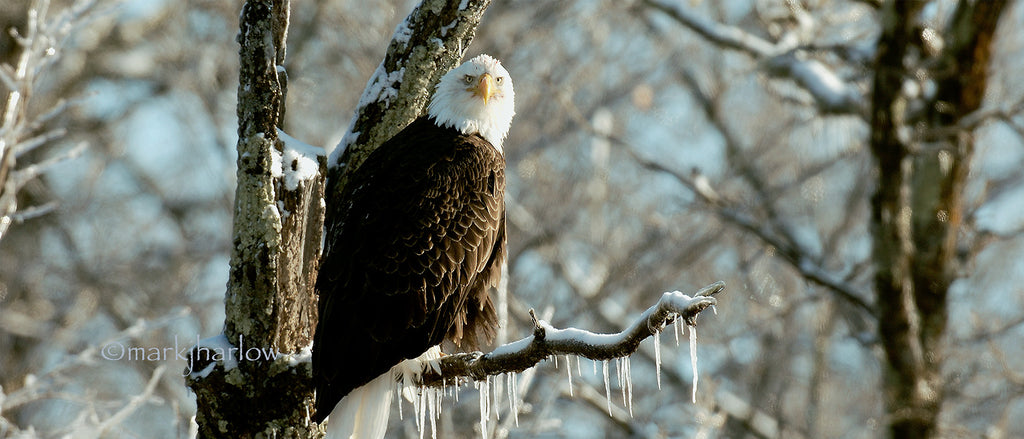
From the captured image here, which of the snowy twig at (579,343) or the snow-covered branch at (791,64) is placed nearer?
the snowy twig at (579,343)

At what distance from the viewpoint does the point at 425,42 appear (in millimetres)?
4367

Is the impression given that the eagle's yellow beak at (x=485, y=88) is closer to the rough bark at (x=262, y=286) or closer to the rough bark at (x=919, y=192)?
the rough bark at (x=262, y=286)

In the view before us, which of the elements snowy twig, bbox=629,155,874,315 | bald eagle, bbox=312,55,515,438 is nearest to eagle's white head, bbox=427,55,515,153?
bald eagle, bbox=312,55,515,438

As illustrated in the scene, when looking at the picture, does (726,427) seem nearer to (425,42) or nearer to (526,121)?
(526,121)

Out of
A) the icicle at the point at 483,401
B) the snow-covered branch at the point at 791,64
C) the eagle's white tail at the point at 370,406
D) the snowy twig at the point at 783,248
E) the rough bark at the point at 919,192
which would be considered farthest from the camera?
the snow-covered branch at the point at 791,64

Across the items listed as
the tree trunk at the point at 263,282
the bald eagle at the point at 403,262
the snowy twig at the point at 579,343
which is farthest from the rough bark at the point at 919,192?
the tree trunk at the point at 263,282

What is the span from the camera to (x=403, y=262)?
164 inches

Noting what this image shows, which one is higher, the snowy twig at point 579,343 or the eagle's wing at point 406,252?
the eagle's wing at point 406,252

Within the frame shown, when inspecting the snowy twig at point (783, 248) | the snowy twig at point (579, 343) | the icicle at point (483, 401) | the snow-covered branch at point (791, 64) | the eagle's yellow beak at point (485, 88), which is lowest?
the snowy twig at point (579, 343)

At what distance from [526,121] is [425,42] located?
31.7 feet

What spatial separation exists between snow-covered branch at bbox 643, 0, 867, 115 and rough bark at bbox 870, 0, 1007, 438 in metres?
0.80

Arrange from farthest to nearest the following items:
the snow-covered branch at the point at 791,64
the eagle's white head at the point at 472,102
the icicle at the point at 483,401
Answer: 1. the snow-covered branch at the point at 791,64
2. the eagle's white head at the point at 472,102
3. the icicle at the point at 483,401

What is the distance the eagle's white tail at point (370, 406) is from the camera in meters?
4.26

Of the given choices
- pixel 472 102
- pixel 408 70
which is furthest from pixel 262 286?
pixel 472 102
